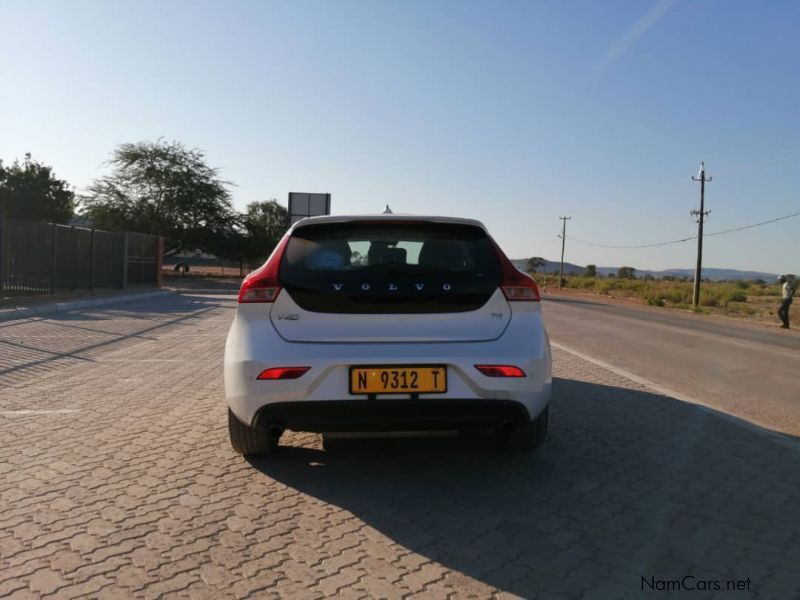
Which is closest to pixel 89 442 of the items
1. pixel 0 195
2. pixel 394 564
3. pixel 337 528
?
pixel 337 528

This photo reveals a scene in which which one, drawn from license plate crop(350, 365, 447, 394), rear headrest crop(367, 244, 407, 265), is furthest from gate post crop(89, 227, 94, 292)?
license plate crop(350, 365, 447, 394)

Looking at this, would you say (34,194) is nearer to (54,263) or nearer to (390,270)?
(54,263)

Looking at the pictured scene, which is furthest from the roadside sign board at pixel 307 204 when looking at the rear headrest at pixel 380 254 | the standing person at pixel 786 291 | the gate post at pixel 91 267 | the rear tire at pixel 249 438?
the rear tire at pixel 249 438

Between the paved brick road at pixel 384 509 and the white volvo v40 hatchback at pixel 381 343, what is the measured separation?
0.49 meters

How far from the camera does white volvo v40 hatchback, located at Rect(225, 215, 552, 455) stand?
377cm

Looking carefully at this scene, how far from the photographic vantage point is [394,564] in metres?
3.00

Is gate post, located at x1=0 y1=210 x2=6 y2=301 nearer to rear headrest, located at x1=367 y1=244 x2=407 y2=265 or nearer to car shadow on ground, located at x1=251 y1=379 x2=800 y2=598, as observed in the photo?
car shadow on ground, located at x1=251 y1=379 x2=800 y2=598

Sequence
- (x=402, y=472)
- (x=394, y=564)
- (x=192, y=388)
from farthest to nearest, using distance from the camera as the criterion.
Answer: (x=192, y=388), (x=402, y=472), (x=394, y=564)

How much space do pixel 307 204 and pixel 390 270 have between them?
26184mm

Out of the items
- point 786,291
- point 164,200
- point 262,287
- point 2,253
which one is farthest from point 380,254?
point 164,200

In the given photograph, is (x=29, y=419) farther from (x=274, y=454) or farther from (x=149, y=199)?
(x=149, y=199)

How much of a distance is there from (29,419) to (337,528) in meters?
3.56

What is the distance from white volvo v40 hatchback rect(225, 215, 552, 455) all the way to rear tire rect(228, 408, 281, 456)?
22cm

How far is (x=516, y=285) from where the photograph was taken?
4055mm
